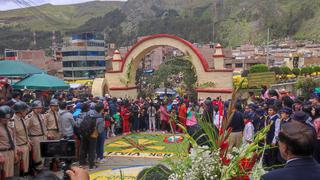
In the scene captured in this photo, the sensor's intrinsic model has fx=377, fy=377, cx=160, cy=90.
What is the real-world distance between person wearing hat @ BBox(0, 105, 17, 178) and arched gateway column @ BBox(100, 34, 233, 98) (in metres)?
13.9

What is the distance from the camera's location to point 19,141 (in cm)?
771

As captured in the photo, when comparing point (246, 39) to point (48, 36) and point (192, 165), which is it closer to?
point (48, 36)

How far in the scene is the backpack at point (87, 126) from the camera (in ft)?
31.4

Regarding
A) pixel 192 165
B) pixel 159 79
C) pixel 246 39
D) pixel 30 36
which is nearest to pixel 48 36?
pixel 30 36

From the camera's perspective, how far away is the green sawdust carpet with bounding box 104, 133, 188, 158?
11609 mm

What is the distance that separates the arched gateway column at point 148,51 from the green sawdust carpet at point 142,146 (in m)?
6.01

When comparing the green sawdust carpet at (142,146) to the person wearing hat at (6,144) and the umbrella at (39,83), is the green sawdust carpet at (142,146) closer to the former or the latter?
the umbrella at (39,83)

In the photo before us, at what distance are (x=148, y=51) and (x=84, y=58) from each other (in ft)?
227

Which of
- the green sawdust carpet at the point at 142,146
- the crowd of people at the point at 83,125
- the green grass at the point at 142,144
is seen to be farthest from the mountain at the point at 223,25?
the crowd of people at the point at 83,125

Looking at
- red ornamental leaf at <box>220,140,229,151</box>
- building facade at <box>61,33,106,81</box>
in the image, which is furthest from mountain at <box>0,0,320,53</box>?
red ornamental leaf at <box>220,140,229,151</box>

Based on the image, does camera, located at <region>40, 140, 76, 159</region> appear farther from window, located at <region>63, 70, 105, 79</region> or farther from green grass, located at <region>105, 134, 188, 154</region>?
window, located at <region>63, 70, 105, 79</region>

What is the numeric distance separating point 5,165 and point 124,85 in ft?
51.3

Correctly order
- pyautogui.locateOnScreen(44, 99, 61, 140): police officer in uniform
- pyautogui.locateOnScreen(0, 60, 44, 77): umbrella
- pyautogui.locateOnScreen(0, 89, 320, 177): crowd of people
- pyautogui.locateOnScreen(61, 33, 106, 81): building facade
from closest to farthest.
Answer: pyautogui.locateOnScreen(0, 89, 320, 177): crowd of people
pyautogui.locateOnScreen(44, 99, 61, 140): police officer in uniform
pyautogui.locateOnScreen(0, 60, 44, 77): umbrella
pyautogui.locateOnScreen(61, 33, 106, 81): building facade

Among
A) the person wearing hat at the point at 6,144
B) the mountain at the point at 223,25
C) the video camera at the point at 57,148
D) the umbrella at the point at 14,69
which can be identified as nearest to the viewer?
the video camera at the point at 57,148
